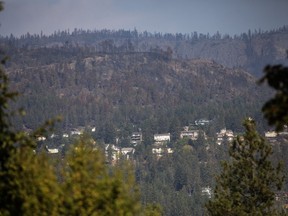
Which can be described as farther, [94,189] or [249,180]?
[249,180]

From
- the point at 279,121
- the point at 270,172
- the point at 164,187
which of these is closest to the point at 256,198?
the point at 270,172

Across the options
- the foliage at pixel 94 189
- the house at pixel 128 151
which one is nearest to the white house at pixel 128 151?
the house at pixel 128 151

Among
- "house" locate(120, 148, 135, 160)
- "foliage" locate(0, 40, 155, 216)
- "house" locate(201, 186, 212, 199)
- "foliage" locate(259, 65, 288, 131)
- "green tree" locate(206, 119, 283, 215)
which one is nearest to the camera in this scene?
"foliage" locate(259, 65, 288, 131)

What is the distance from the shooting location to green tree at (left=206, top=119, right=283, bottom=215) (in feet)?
85.6

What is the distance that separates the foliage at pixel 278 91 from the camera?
8617 millimetres

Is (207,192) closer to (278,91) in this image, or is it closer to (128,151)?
(128,151)

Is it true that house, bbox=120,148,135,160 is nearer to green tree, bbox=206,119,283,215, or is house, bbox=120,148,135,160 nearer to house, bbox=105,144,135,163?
house, bbox=105,144,135,163

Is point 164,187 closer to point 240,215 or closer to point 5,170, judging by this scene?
point 240,215

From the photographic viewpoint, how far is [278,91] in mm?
8742

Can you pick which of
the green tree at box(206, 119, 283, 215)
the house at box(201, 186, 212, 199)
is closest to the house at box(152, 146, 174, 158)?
the house at box(201, 186, 212, 199)

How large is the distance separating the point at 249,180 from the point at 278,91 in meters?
18.3

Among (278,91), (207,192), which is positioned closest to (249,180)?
(278,91)

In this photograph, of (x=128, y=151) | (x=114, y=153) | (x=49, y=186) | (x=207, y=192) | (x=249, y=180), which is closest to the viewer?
(x=49, y=186)

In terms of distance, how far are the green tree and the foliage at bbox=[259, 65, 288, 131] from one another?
17.6 m
